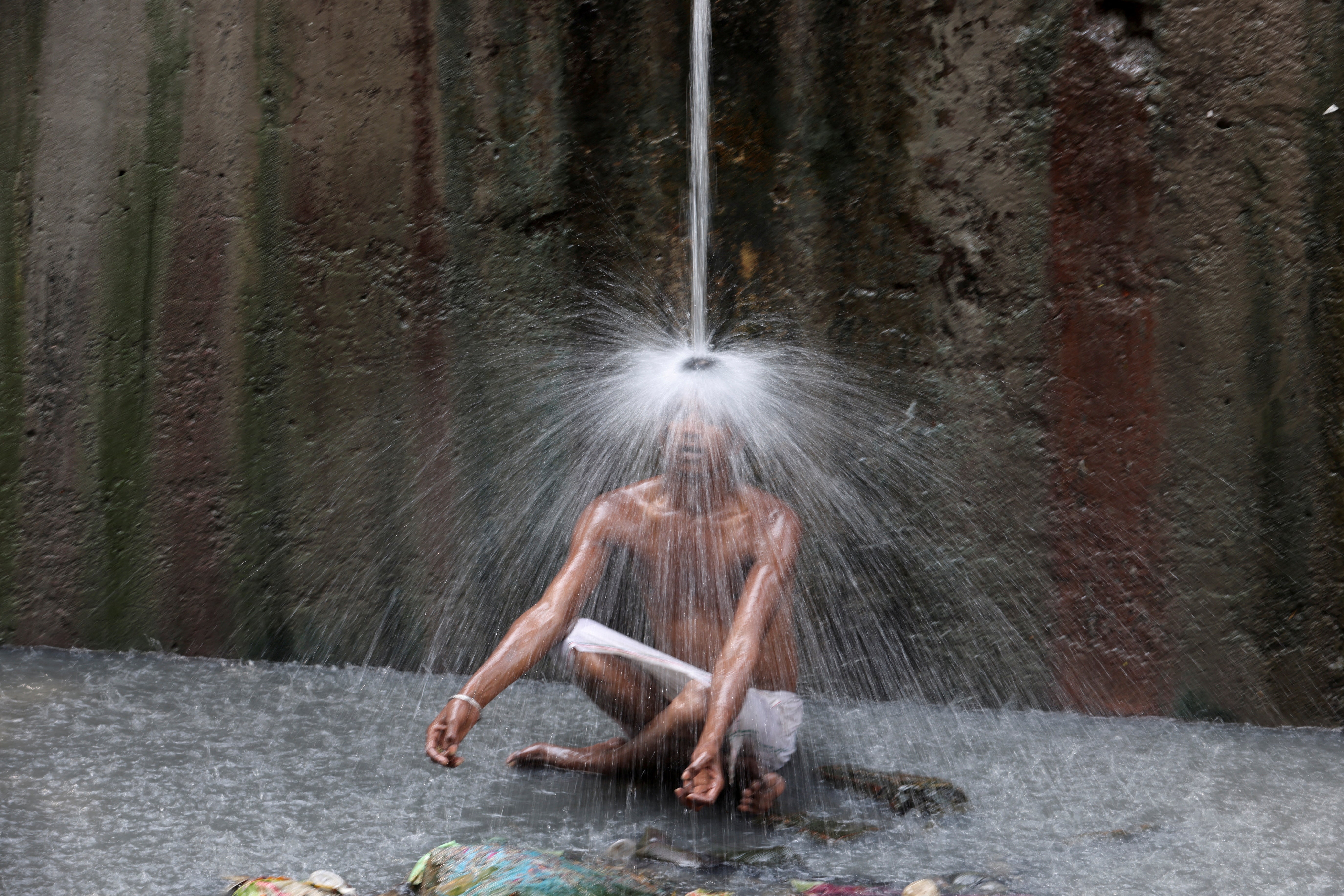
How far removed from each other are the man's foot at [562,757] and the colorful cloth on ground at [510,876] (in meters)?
0.79

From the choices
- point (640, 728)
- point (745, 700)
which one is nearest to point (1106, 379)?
point (745, 700)

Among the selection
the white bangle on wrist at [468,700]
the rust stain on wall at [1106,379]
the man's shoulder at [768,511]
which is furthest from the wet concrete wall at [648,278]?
the white bangle on wrist at [468,700]

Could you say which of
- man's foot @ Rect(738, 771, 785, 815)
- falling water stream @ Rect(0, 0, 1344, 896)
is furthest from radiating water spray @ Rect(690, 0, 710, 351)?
man's foot @ Rect(738, 771, 785, 815)

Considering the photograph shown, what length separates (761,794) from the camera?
3049 mm

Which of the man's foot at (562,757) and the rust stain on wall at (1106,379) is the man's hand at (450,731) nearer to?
the man's foot at (562,757)

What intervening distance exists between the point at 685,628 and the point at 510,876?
43.8 inches

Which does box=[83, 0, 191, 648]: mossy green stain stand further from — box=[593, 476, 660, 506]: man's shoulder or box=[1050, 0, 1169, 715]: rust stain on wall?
box=[1050, 0, 1169, 715]: rust stain on wall

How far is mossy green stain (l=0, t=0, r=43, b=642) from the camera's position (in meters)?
5.10

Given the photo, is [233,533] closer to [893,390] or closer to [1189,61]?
[893,390]

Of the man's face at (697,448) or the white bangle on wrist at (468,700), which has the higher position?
the man's face at (697,448)

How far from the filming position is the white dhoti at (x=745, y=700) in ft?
10.1

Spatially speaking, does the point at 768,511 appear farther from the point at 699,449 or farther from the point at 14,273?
the point at 14,273

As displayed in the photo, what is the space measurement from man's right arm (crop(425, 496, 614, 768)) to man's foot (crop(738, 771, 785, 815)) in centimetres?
69

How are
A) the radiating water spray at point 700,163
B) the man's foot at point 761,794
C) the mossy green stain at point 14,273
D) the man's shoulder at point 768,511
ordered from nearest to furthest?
the man's foot at point 761,794 < the man's shoulder at point 768,511 < the radiating water spray at point 700,163 < the mossy green stain at point 14,273
